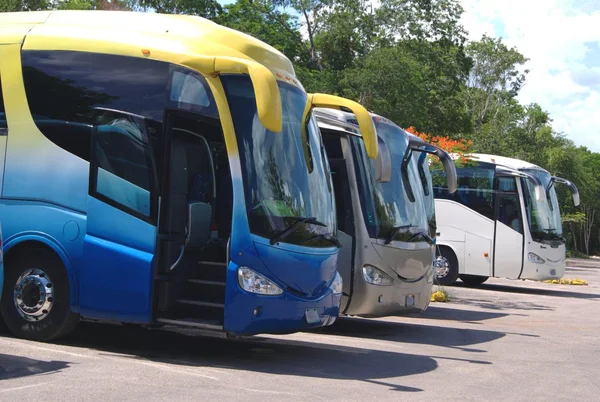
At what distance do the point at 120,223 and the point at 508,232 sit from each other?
51.3 ft

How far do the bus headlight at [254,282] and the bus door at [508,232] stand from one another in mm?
15124

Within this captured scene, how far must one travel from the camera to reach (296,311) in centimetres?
952

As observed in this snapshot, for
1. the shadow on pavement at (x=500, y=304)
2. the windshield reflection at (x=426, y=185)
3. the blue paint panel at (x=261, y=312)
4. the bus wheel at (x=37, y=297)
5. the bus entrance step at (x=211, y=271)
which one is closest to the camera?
the blue paint panel at (x=261, y=312)

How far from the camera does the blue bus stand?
9430mm

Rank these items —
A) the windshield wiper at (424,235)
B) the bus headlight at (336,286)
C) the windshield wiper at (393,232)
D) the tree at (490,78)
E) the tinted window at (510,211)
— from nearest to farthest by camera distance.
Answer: the bus headlight at (336,286), the windshield wiper at (393,232), the windshield wiper at (424,235), the tinted window at (510,211), the tree at (490,78)

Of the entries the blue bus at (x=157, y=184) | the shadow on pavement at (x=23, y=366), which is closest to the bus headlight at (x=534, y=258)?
the blue bus at (x=157, y=184)

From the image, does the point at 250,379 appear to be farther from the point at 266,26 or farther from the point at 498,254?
the point at 266,26

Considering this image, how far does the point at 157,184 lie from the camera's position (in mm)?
9656

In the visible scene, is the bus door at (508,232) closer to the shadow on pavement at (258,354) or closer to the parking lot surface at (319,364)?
the parking lot surface at (319,364)

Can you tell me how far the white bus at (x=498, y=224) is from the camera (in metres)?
23.4

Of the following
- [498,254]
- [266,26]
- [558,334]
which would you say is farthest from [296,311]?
[266,26]

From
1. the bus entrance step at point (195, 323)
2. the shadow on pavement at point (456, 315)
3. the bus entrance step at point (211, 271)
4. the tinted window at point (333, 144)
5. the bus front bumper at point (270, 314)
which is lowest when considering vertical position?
the shadow on pavement at point (456, 315)

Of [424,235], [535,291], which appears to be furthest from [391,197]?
[535,291]

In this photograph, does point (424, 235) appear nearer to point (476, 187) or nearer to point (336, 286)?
point (336, 286)
